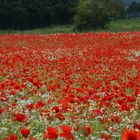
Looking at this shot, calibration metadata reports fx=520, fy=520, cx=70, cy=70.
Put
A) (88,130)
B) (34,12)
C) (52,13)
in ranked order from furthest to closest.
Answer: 1. (52,13)
2. (34,12)
3. (88,130)

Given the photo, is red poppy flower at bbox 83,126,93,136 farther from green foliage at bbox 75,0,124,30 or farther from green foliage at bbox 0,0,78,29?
green foliage at bbox 0,0,78,29

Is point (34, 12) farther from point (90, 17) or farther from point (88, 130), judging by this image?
point (88, 130)

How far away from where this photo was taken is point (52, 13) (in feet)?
257

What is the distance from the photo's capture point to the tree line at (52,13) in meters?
59.5

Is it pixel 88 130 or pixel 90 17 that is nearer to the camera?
pixel 88 130

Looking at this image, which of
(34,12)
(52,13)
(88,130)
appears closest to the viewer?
(88,130)

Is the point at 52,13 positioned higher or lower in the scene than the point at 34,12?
lower

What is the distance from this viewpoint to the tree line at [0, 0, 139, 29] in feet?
195

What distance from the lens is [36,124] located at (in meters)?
7.20

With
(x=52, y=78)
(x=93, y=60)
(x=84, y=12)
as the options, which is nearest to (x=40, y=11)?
(x=84, y=12)

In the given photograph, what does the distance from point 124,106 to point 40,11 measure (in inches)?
2781

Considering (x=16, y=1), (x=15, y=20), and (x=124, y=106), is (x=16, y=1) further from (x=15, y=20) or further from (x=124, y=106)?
(x=124, y=106)

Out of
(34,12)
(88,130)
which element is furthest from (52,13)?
(88,130)

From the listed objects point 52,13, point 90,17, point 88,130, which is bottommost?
point 52,13
